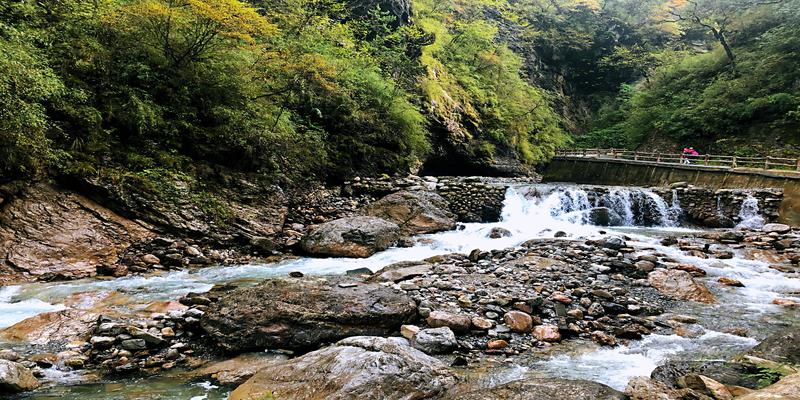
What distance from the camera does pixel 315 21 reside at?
15.3 meters

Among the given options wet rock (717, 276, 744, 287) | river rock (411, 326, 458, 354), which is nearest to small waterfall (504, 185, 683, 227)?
wet rock (717, 276, 744, 287)

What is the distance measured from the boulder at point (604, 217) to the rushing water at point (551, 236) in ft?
0.82

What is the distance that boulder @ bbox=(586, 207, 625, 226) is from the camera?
14688mm

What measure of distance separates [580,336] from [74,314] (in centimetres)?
671

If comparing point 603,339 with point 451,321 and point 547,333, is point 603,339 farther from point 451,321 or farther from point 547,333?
point 451,321

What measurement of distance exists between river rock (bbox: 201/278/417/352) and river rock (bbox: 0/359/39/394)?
1576 mm

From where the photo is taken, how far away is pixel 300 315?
15.9 ft

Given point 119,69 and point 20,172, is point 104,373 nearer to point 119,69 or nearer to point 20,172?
point 20,172

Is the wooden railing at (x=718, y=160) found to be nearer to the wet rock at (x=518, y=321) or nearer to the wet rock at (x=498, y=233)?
the wet rock at (x=498, y=233)

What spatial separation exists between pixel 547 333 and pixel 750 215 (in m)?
12.9

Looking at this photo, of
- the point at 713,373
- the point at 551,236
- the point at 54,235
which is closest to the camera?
the point at 713,373

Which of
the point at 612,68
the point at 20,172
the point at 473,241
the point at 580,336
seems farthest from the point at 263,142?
the point at 612,68

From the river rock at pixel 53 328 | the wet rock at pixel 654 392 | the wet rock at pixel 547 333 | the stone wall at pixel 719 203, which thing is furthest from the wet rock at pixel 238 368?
the stone wall at pixel 719 203

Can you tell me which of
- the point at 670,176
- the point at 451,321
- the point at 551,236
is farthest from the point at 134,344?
the point at 670,176
